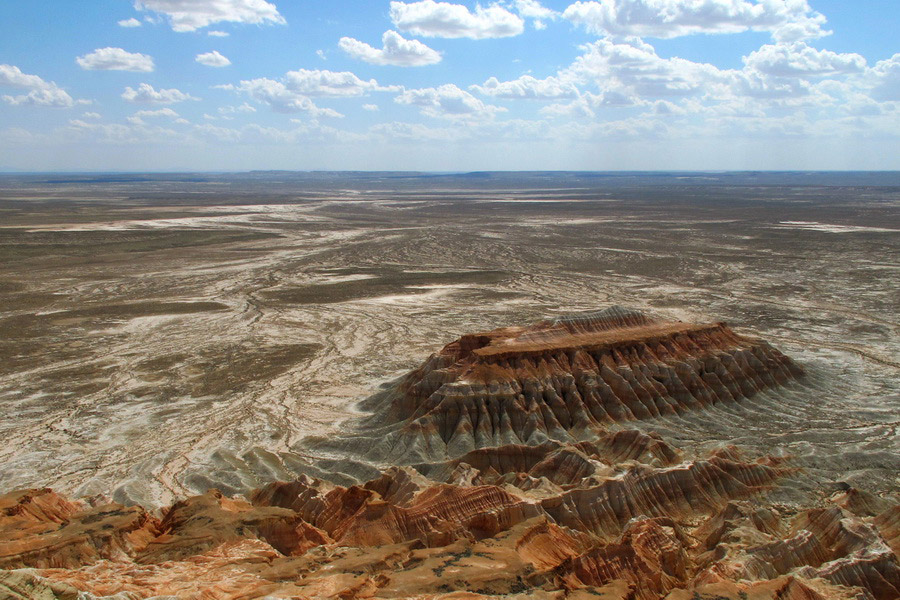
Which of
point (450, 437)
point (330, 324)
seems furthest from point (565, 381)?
point (330, 324)

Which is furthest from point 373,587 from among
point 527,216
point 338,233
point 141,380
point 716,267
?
point 527,216

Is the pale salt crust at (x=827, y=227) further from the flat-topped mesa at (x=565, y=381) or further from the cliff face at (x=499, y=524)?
the cliff face at (x=499, y=524)

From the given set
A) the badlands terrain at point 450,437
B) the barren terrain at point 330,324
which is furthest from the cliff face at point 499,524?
the barren terrain at point 330,324

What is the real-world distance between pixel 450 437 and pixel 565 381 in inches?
169

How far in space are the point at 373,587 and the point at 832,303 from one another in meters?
43.4

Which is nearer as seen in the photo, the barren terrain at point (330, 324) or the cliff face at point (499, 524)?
the cliff face at point (499, 524)

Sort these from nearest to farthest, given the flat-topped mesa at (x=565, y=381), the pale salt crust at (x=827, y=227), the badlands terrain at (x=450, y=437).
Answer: the badlands terrain at (x=450, y=437)
the flat-topped mesa at (x=565, y=381)
the pale salt crust at (x=827, y=227)

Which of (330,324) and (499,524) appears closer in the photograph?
(499,524)

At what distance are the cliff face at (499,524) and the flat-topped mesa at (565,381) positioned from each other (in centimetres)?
8

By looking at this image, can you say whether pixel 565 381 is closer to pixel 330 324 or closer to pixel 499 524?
pixel 499 524

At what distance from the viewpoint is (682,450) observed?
837 inches

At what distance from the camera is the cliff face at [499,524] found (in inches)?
463

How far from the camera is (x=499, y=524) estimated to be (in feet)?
48.6

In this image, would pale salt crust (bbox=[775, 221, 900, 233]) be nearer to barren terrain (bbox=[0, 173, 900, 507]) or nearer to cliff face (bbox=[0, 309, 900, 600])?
barren terrain (bbox=[0, 173, 900, 507])
